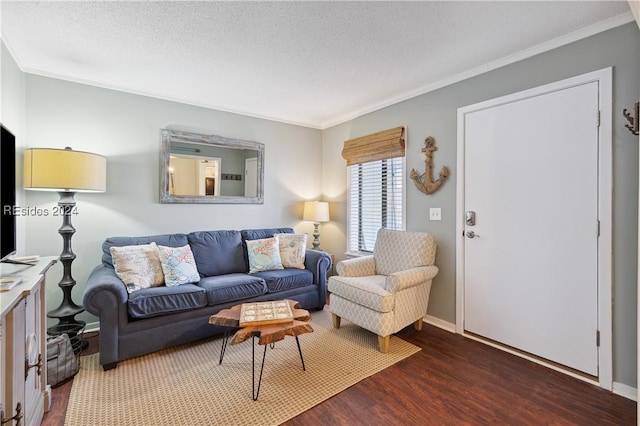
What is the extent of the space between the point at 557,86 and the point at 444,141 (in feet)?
3.06

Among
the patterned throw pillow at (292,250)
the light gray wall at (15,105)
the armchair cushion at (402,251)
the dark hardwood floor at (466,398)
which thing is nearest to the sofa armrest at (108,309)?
the dark hardwood floor at (466,398)

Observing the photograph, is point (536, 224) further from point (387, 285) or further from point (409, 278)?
point (387, 285)

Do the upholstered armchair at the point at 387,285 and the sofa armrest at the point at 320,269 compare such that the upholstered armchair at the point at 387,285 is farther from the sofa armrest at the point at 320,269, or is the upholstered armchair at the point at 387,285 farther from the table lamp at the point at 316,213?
the table lamp at the point at 316,213

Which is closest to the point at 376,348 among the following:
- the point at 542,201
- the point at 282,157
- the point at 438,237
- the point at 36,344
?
the point at 438,237

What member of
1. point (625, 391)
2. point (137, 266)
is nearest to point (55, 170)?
point (137, 266)

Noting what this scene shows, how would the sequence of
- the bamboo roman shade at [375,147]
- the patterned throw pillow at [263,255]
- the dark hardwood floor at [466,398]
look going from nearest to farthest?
the dark hardwood floor at [466,398] → the patterned throw pillow at [263,255] → the bamboo roman shade at [375,147]

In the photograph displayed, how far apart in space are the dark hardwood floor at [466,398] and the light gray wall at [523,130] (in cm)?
34

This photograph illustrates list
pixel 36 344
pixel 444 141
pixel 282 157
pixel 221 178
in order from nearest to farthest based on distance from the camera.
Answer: pixel 36 344 < pixel 444 141 < pixel 221 178 < pixel 282 157

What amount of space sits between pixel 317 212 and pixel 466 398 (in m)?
2.66

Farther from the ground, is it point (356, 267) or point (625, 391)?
point (356, 267)

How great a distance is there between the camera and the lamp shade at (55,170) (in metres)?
2.25

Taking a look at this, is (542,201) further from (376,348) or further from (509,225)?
(376,348)

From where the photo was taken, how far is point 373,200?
→ 378 cm

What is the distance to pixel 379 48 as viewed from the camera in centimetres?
234
